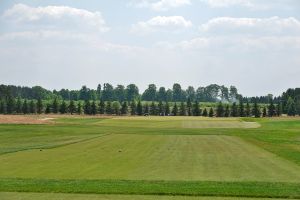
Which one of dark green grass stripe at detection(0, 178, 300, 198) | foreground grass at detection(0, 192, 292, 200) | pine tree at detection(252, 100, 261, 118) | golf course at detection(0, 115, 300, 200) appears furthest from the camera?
pine tree at detection(252, 100, 261, 118)

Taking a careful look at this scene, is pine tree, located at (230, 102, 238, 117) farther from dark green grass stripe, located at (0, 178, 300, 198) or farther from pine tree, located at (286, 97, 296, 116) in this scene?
dark green grass stripe, located at (0, 178, 300, 198)

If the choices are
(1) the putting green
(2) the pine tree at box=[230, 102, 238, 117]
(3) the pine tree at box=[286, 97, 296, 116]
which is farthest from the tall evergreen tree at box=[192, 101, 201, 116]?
(1) the putting green

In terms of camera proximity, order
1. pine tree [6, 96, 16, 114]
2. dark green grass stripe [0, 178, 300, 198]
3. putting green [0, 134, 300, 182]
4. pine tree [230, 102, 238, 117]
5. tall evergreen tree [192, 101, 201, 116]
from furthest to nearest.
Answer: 1. tall evergreen tree [192, 101, 201, 116]
2. pine tree [230, 102, 238, 117]
3. pine tree [6, 96, 16, 114]
4. putting green [0, 134, 300, 182]
5. dark green grass stripe [0, 178, 300, 198]

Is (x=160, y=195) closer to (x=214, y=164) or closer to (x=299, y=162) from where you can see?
(x=214, y=164)

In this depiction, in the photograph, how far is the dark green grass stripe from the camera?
18.2 m

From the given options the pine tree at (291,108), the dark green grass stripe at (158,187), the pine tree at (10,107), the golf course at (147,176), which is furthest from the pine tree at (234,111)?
the dark green grass stripe at (158,187)

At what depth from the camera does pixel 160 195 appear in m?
17.7

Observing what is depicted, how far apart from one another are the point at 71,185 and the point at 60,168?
19.3 feet

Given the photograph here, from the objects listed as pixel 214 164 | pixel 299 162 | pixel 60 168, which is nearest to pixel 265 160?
pixel 299 162

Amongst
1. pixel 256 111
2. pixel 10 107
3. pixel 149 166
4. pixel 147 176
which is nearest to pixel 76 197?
pixel 147 176

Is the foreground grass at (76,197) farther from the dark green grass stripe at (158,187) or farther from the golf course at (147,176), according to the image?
the dark green grass stripe at (158,187)

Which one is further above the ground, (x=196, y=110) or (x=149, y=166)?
(x=196, y=110)

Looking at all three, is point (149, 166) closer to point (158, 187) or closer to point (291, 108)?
point (158, 187)

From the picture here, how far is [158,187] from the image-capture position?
62.9ft
